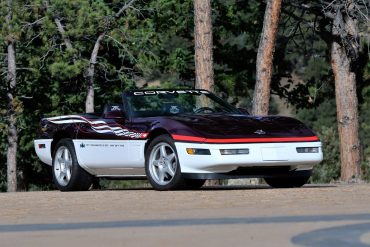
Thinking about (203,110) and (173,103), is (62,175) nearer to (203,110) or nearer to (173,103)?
(173,103)

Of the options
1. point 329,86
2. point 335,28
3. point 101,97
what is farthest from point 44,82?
point 335,28

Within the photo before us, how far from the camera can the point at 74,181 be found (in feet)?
55.6

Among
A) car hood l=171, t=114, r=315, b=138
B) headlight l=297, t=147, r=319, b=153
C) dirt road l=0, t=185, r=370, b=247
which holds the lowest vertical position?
dirt road l=0, t=185, r=370, b=247

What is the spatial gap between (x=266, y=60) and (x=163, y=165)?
1226 centimetres

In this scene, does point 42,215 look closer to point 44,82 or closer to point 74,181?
point 74,181

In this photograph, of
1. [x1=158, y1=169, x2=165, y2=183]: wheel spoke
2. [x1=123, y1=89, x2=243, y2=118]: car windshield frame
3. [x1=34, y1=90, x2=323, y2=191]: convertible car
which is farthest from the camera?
[x1=123, y1=89, x2=243, y2=118]: car windshield frame

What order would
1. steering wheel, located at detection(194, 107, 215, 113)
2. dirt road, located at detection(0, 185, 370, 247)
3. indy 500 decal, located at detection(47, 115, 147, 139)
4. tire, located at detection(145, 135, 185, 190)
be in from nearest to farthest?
dirt road, located at detection(0, 185, 370, 247), tire, located at detection(145, 135, 185, 190), indy 500 decal, located at detection(47, 115, 147, 139), steering wheel, located at detection(194, 107, 215, 113)

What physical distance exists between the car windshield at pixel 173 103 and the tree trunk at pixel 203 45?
367 inches

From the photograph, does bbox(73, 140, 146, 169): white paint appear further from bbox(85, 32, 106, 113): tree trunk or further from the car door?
bbox(85, 32, 106, 113): tree trunk

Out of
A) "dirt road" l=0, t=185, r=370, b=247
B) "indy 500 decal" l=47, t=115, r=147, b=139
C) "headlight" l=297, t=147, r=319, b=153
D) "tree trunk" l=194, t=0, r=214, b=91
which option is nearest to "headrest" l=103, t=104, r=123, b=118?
"indy 500 decal" l=47, t=115, r=147, b=139

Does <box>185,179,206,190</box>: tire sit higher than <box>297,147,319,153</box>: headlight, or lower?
lower

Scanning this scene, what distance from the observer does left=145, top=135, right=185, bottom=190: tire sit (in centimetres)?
1517

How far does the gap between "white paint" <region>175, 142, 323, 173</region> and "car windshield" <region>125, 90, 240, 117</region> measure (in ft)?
4.25

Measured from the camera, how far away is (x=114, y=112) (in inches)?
643
